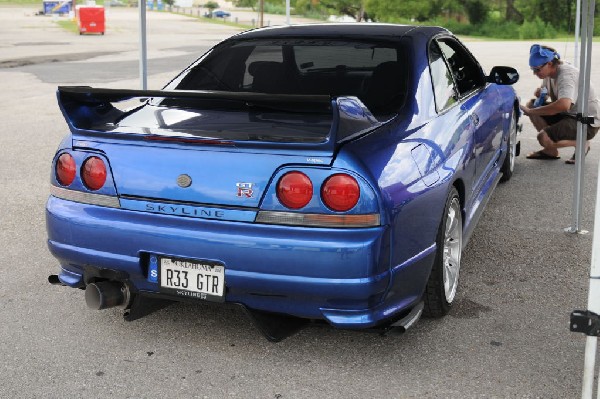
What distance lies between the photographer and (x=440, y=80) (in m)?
4.37

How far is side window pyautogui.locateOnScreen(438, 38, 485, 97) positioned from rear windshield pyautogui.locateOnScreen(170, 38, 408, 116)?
0.64m

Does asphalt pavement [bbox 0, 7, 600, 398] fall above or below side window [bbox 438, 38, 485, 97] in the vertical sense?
below

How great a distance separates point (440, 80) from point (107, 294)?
7.03 feet

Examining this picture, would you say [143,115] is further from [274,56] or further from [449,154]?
[449,154]

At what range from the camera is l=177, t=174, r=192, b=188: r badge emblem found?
332 cm

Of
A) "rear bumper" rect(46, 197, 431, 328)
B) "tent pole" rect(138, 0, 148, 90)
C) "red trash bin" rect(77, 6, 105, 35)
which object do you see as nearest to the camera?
"rear bumper" rect(46, 197, 431, 328)

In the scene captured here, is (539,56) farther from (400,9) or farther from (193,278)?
(400,9)

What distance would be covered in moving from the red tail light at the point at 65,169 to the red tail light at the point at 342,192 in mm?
1232

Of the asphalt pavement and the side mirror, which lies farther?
the side mirror

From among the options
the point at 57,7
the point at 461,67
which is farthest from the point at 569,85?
the point at 57,7

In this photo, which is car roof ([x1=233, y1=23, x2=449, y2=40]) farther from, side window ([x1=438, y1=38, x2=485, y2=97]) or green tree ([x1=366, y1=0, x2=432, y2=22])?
green tree ([x1=366, y1=0, x2=432, y2=22])

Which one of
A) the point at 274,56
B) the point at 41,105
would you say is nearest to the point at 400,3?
the point at 41,105

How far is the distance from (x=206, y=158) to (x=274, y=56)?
4.58 ft

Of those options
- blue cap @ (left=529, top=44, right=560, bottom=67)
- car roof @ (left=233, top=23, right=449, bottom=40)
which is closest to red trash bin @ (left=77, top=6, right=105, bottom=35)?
blue cap @ (left=529, top=44, right=560, bottom=67)
